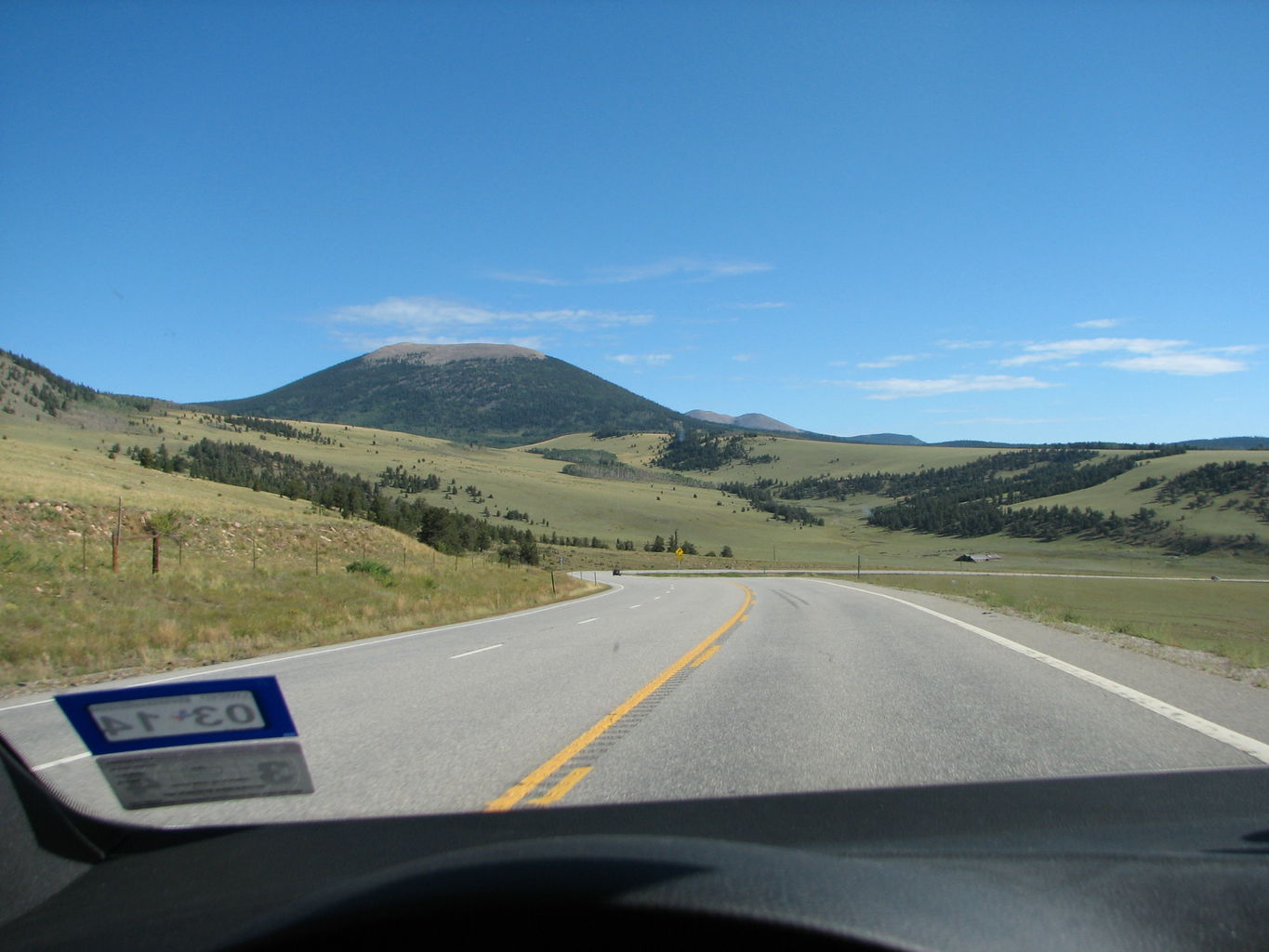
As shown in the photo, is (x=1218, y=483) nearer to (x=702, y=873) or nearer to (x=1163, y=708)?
(x=1163, y=708)

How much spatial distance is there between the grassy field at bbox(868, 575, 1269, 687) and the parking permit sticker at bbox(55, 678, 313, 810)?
11295 millimetres

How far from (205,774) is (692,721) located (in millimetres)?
4772

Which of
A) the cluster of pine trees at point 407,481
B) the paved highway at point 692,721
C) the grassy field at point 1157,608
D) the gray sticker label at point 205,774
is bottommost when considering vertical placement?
the grassy field at point 1157,608

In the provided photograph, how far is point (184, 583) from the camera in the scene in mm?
20609

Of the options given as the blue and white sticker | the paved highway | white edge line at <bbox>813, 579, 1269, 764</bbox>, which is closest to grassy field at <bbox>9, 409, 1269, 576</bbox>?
the paved highway

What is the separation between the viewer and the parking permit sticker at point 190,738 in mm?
3863

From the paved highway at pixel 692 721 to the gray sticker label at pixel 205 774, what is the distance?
654mm

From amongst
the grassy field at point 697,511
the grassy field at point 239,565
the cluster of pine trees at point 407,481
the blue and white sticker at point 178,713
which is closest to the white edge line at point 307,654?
the grassy field at point 239,565

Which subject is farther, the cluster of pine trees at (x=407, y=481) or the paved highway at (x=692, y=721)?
the cluster of pine trees at (x=407, y=481)

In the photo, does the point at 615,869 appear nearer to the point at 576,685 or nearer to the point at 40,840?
the point at 40,840

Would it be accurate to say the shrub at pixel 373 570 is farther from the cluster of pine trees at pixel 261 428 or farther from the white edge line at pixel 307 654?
the cluster of pine trees at pixel 261 428

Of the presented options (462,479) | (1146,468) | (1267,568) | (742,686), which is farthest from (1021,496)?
(742,686)

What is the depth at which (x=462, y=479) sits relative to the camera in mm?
137375

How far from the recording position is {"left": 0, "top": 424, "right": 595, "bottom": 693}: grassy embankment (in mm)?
14258
